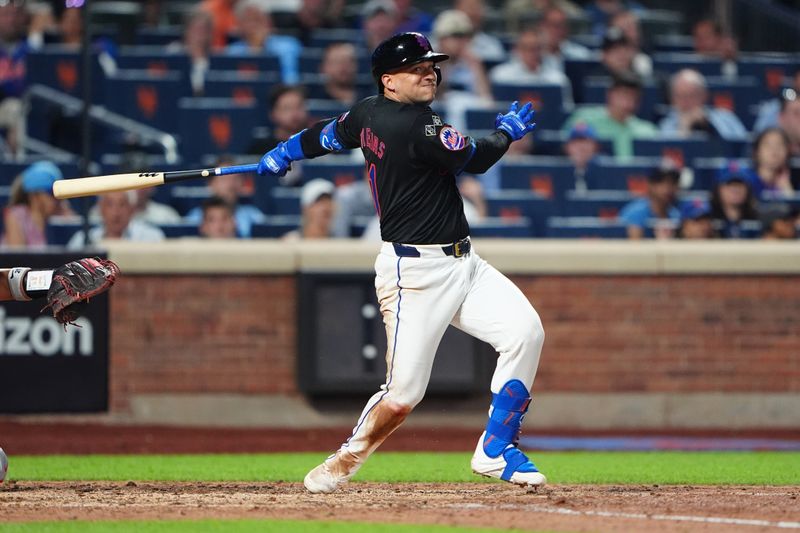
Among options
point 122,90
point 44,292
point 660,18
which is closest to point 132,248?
point 122,90

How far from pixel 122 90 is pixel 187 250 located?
2.63 m

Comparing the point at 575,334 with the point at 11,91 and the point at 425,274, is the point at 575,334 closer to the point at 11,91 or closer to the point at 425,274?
the point at 425,274

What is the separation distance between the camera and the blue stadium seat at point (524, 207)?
469 inches

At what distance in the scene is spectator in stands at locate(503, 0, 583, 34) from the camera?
14914 mm

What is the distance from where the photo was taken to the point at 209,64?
13039 mm

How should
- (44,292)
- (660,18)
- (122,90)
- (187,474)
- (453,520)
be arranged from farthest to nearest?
(660,18) → (122,90) → (187,474) → (44,292) → (453,520)

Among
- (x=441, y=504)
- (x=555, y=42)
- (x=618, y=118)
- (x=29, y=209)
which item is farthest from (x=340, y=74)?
(x=441, y=504)

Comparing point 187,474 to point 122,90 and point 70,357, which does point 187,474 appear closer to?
point 70,357

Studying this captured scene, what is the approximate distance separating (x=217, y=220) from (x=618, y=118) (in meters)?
4.21

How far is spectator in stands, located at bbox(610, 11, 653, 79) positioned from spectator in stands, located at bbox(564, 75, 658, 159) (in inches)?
42.4

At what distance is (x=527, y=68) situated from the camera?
43.9 feet

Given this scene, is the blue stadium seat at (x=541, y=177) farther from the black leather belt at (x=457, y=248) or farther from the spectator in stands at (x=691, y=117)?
the black leather belt at (x=457, y=248)

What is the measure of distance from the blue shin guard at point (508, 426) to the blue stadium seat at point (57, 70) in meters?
7.43

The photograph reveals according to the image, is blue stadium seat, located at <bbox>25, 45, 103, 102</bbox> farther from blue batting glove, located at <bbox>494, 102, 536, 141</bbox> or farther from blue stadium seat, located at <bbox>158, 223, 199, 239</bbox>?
blue batting glove, located at <bbox>494, 102, 536, 141</bbox>
